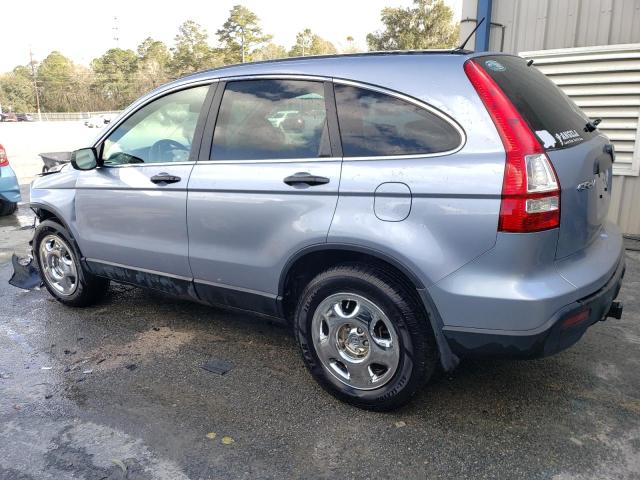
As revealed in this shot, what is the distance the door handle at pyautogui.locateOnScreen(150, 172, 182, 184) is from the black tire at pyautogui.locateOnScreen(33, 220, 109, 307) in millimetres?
1201

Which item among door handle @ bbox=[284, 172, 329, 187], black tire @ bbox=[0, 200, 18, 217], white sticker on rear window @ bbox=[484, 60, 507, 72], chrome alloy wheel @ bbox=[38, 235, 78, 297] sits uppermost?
white sticker on rear window @ bbox=[484, 60, 507, 72]

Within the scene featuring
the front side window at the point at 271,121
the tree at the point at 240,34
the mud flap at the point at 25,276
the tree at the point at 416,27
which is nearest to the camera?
the front side window at the point at 271,121

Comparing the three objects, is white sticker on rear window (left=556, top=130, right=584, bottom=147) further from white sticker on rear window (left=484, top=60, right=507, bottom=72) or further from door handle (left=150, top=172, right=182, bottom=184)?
door handle (left=150, top=172, right=182, bottom=184)

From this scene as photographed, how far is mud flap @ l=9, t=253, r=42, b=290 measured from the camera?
16.6 feet

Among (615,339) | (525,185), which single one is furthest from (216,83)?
(615,339)

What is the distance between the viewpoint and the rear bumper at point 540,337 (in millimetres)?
2338

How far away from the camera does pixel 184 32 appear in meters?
73.9

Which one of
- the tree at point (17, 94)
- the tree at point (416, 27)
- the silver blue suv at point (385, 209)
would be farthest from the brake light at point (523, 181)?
the tree at point (17, 94)

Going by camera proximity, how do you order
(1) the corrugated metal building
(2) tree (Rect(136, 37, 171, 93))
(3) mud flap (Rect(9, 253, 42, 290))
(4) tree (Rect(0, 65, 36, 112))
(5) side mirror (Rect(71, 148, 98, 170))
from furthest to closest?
1. (4) tree (Rect(0, 65, 36, 112))
2. (2) tree (Rect(136, 37, 171, 93))
3. (1) the corrugated metal building
4. (3) mud flap (Rect(9, 253, 42, 290))
5. (5) side mirror (Rect(71, 148, 98, 170))

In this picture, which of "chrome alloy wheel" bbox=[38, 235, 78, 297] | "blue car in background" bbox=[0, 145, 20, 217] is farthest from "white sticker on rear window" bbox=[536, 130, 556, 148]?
"blue car in background" bbox=[0, 145, 20, 217]

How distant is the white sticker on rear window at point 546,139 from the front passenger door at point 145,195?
6.59 ft

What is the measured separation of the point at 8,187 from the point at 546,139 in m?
8.20

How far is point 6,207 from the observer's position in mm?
8547

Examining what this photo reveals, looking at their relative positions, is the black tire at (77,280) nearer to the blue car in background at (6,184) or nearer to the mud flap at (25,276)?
the mud flap at (25,276)
